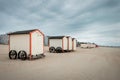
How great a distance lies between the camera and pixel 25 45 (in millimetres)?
16406

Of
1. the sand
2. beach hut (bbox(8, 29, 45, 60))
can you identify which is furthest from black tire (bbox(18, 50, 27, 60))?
the sand

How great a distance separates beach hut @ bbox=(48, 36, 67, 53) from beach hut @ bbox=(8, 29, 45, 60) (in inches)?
432

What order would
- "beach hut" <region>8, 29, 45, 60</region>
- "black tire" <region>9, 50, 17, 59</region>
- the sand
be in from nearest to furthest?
the sand → "beach hut" <region>8, 29, 45, 60</region> → "black tire" <region>9, 50, 17, 59</region>

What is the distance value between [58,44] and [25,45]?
1374cm

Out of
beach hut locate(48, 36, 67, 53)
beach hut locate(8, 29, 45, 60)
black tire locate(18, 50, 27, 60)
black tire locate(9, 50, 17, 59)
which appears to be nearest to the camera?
black tire locate(18, 50, 27, 60)

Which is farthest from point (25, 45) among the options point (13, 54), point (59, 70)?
point (59, 70)

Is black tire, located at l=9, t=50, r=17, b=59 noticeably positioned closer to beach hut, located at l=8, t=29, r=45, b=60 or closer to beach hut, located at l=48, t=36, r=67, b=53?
beach hut, located at l=8, t=29, r=45, b=60

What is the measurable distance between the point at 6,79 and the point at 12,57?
10124mm

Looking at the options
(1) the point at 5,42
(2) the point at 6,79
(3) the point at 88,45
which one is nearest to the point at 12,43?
(2) the point at 6,79

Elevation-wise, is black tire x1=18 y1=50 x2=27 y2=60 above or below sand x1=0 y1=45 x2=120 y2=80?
above

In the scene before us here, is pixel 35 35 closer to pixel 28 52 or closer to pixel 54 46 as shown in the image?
pixel 28 52

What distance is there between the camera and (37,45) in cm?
1753

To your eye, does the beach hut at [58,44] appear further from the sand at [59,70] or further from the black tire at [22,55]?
the sand at [59,70]

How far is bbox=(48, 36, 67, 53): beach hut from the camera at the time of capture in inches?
1142
